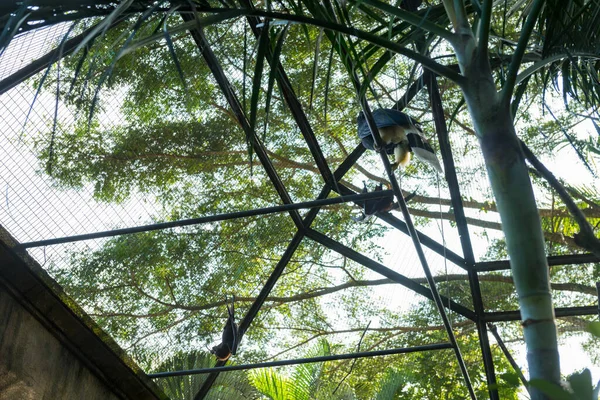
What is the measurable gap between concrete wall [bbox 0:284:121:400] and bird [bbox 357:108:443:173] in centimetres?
172

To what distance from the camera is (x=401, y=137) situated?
2.89 meters

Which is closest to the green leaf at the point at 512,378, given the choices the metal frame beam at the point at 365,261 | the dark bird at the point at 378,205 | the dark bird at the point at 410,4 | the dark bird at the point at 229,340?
the dark bird at the point at 378,205

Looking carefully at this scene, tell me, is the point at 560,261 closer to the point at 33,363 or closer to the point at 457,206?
the point at 457,206

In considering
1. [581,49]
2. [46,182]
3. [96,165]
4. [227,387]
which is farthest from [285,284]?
[581,49]

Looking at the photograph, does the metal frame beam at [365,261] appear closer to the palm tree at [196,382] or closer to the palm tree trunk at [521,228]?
the palm tree trunk at [521,228]

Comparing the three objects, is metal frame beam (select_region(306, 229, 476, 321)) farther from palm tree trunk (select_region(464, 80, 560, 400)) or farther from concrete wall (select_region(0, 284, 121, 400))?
palm tree trunk (select_region(464, 80, 560, 400))

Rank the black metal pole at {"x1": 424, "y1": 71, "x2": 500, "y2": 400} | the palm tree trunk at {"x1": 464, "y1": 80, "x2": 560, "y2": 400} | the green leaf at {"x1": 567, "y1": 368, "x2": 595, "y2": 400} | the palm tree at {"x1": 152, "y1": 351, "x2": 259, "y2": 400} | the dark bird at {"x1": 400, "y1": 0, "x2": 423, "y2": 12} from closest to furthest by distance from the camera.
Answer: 1. the green leaf at {"x1": 567, "y1": 368, "x2": 595, "y2": 400}
2. the palm tree trunk at {"x1": 464, "y1": 80, "x2": 560, "y2": 400}
3. the dark bird at {"x1": 400, "y1": 0, "x2": 423, "y2": 12}
4. the black metal pole at {"x1": 424, "y1": 71, "x2": 500, "y2": 400}
5. the palm tree at {"x1": 152, "y1": 351, "x2": 259, "y2": 400}

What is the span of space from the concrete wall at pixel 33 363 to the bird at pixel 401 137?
1.72m

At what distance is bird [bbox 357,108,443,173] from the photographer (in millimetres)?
2734

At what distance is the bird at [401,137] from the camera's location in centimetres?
273

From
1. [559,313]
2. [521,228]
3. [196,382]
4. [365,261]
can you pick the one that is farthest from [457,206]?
[196,382]

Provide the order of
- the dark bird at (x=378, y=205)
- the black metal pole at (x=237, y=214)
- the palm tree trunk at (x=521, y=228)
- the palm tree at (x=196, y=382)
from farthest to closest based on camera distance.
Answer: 1. the palm tree at (x=196, y=382)
2. the dark bird at (x=378, y=205)
3. the black metal pole at (x=237, y=214)
4. the palm tree trunk at (x=521, y=228)

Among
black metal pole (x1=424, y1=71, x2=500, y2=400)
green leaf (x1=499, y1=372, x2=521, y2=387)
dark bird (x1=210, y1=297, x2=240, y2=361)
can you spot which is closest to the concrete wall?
dark bird (x1=210, y1=297, x2=240, y2=361)

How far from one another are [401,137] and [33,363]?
6.26 feet
